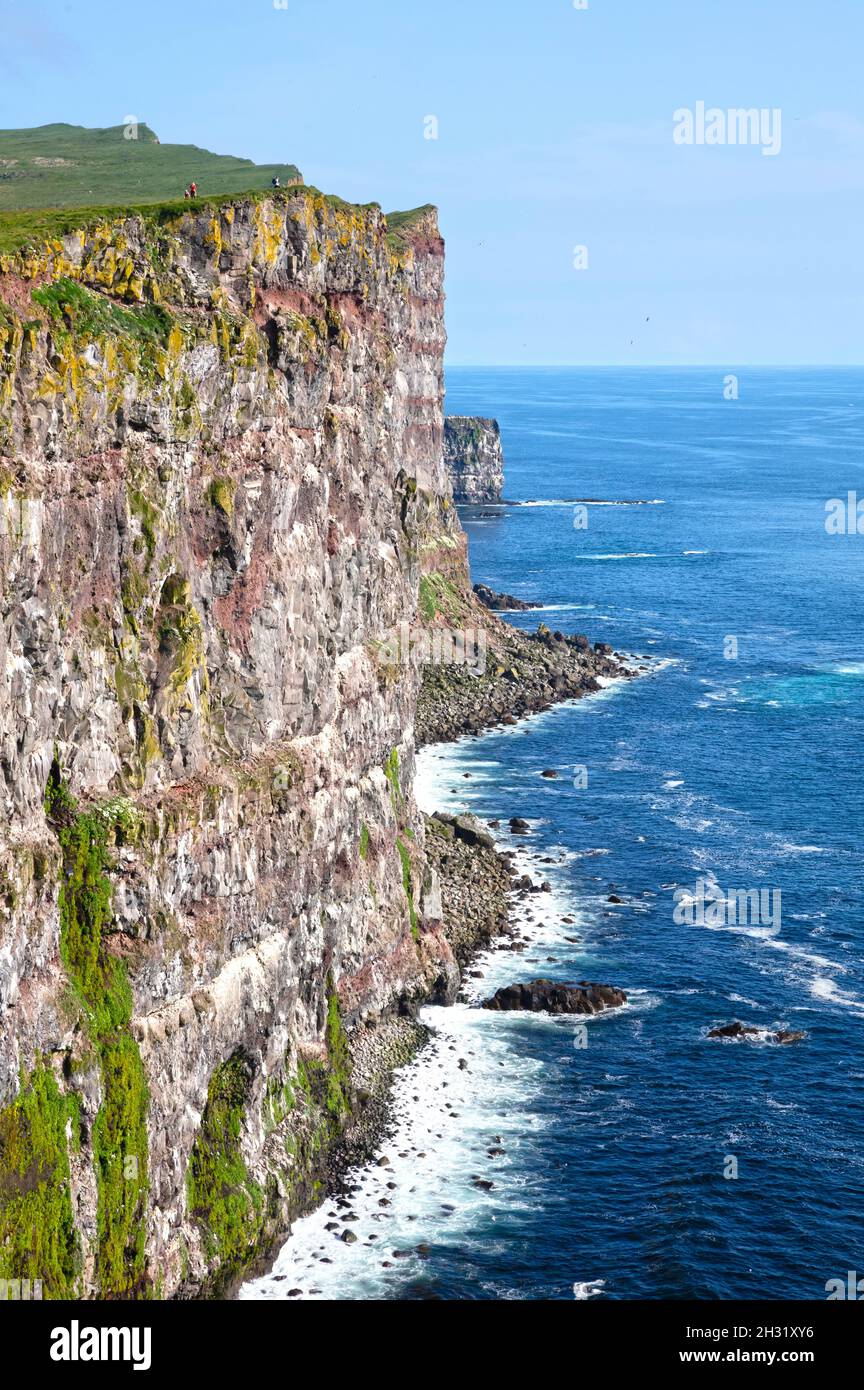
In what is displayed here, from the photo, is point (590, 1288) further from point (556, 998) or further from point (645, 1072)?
point (556, 998)

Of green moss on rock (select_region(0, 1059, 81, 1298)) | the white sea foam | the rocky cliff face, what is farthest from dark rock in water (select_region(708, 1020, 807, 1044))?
green moss on rock (select_region(0, 1059, 81, 1298))

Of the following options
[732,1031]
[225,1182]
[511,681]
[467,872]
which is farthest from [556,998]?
[511,681]

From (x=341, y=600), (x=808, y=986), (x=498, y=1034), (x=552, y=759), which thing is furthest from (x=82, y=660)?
(x=552, y=759)

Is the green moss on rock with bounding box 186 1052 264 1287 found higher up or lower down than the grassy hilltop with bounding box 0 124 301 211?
lower down

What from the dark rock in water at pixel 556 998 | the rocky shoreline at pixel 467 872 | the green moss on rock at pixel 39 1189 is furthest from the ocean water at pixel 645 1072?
the green moss on rock at pixel 39 1189

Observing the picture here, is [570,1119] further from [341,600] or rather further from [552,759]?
[552,759]

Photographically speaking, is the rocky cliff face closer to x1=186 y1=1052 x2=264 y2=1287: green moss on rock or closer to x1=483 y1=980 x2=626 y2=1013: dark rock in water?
x1=186 y1=1052 x2=264 y2=1287: green moss on rock
